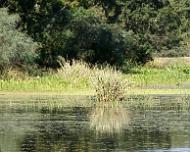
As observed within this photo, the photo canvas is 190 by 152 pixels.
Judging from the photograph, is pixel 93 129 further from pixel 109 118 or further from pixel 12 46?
pixel 12 46

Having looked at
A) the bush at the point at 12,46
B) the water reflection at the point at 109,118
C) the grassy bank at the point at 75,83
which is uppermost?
the bush at the point at 12,46

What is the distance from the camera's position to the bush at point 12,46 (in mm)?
42625

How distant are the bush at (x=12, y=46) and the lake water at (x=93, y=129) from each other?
14.9 m

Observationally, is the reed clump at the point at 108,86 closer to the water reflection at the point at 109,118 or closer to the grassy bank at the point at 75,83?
the water reflection at the point at 109,118

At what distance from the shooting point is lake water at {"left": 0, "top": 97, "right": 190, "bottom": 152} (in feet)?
54.9

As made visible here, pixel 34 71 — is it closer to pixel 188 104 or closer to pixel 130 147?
pixel 188 104

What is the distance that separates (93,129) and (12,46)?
75.7ft

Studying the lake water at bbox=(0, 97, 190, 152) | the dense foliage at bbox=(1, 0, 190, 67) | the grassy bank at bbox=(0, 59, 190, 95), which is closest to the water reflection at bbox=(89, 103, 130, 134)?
the lake water at bbox=(0, 97, 190, 152)

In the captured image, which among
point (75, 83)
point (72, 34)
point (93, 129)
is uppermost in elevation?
point (72, 34)

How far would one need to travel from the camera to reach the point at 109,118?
23.5 m

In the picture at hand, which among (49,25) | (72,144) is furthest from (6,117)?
(49,25)

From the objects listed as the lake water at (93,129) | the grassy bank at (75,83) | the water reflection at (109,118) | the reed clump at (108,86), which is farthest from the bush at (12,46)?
the water reflection at (109,118)

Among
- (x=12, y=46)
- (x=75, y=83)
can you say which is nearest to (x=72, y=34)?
(x=12, y=46)

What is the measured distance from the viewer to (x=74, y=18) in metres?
54.0
